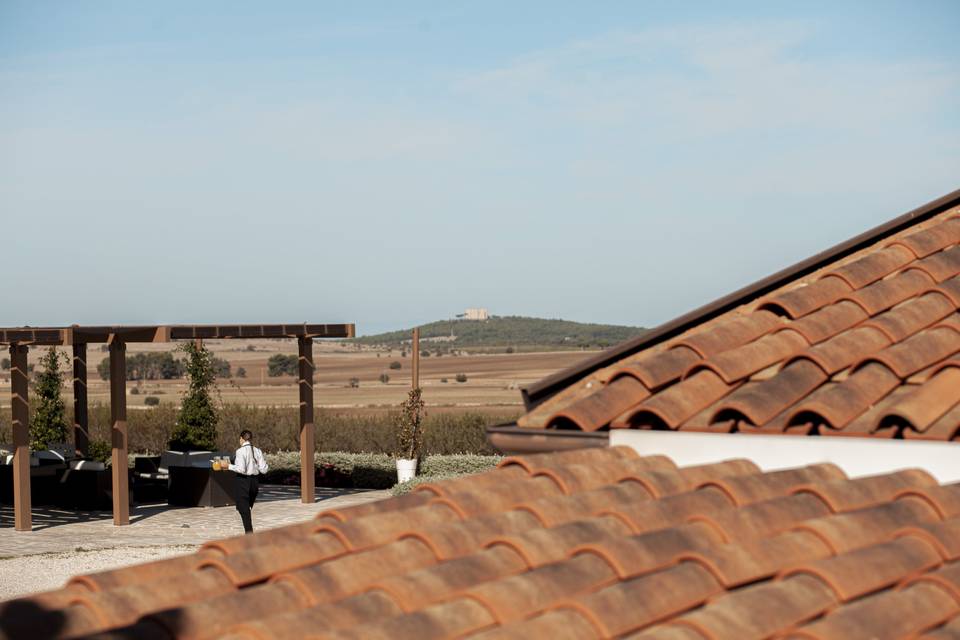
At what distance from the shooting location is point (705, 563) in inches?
127

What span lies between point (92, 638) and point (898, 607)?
2109 mm

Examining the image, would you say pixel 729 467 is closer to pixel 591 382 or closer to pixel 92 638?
pixel 591 382

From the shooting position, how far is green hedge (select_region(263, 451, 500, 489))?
66.2ft

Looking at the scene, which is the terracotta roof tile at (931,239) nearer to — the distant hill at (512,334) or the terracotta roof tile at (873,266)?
the terracotta roof tile at (873,266)

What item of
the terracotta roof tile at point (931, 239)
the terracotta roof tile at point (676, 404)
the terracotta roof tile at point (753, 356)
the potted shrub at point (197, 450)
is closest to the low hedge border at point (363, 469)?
the potted shrub at point (197, 450)

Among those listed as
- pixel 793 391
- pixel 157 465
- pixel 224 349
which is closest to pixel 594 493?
pixel 793 391

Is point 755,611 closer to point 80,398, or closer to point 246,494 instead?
point 246,494

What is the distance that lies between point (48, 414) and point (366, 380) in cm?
5882

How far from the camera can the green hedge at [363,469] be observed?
66.2 ft

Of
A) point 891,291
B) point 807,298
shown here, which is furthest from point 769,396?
point 891,291

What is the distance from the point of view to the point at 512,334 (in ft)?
436

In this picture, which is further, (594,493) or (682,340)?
(682,340)

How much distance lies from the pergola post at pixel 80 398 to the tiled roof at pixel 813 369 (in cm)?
1510

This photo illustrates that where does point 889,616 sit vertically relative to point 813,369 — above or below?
below
